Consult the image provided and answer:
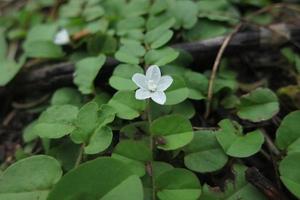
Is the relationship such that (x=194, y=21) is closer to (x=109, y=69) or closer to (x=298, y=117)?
(x=109, y=69)

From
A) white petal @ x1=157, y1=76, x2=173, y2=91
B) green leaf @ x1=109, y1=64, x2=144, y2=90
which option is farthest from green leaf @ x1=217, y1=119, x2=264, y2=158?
green leaf @ x1=109, y1=64, x2=144, y2=90

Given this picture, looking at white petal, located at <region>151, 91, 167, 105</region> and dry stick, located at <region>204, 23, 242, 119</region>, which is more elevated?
white petal, located at <region>151, 91, 167, 105</region>

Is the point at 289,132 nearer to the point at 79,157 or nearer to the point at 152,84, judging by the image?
the point at 152,84

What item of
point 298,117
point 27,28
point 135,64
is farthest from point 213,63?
point 27,28

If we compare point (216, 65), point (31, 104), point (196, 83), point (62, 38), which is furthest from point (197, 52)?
point (31, 104)

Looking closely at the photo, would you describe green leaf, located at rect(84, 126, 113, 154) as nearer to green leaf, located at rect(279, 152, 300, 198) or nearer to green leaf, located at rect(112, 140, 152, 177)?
green leaf, located at rect(112, 140, 152, 177)
